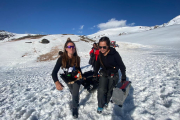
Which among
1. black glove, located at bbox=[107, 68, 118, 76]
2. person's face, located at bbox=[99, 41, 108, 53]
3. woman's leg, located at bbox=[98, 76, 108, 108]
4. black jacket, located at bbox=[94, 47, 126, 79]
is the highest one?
person's face, located at bbox=[99, 41, 108, 53]

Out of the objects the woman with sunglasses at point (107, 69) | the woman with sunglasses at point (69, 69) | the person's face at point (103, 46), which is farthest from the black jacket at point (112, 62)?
the woman with sunglasses at point (69, 69)

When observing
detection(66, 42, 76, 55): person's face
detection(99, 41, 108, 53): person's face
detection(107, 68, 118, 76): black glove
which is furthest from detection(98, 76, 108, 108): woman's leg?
detection(66, 42, 76, 55): person's face

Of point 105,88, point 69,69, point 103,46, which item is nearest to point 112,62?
point 103,46

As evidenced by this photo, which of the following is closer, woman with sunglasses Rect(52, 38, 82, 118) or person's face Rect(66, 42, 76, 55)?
woman with sunglasses Rect(52, 38, 82, 118)

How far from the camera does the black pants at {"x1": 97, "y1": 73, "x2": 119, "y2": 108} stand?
290 cm

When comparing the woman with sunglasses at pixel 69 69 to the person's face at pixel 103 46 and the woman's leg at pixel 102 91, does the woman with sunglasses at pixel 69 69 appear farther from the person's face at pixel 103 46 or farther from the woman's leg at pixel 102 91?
the person's face at pixel 103 46

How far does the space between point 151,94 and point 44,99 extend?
13.8 ft

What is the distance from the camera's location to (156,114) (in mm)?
2605

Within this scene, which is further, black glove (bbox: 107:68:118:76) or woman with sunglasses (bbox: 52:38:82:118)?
black glove (bbox: 107:68:118:76)

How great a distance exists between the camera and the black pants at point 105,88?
290 centimetres

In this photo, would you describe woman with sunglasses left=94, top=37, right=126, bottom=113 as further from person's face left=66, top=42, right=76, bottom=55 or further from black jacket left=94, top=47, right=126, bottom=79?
person's face left=66, top=42, right=76, bottom=55

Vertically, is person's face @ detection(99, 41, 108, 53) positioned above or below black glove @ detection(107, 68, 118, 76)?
above

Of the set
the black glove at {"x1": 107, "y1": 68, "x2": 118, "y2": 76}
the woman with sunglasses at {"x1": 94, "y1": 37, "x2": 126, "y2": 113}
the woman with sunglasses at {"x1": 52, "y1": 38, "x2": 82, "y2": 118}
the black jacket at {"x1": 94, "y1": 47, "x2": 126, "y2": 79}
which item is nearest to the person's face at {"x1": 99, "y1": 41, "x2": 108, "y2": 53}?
the woman with sunglasses at {"x1": 94, "y1": 37, "x2": 126, "y2": 113}

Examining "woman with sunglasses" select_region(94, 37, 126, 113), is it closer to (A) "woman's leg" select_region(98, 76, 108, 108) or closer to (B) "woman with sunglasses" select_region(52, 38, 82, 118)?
(A) "woman's leg" select_region(98, 76, 108, 108)
